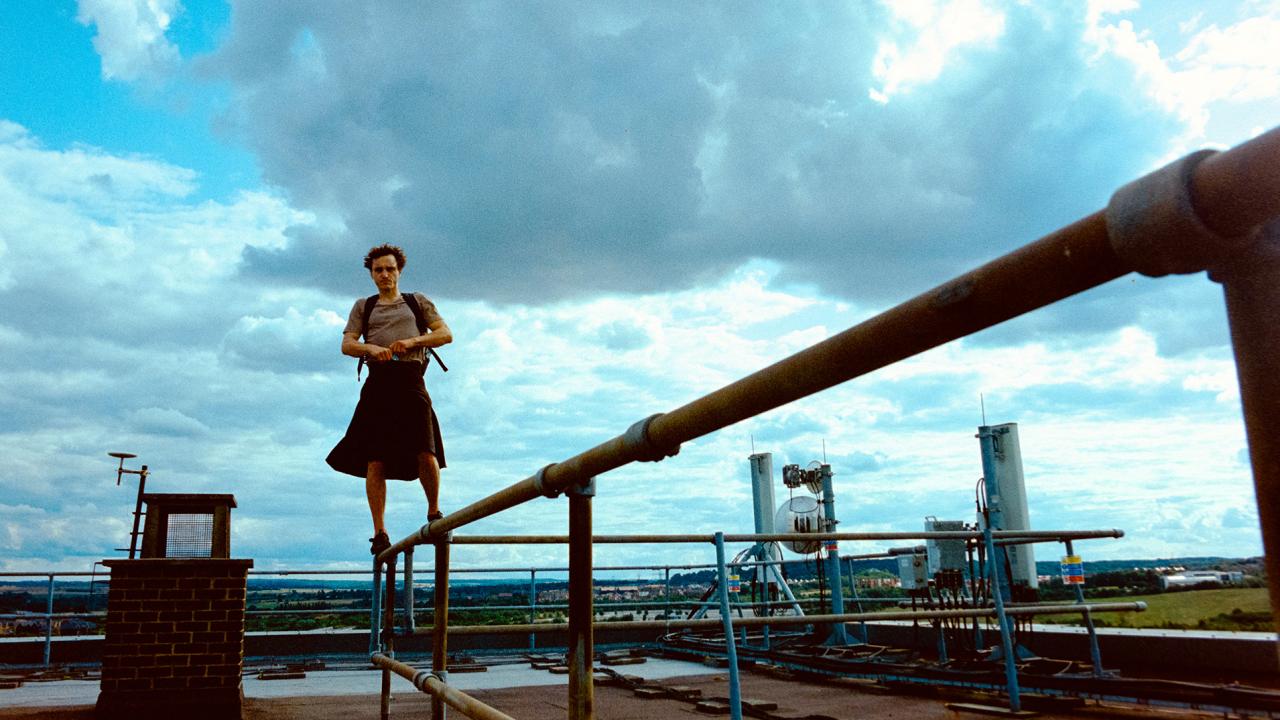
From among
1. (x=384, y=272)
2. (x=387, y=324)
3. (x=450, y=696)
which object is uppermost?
(x=384, y=272)

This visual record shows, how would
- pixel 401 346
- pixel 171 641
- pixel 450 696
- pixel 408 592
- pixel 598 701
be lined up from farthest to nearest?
pixel 598 701
pixel 171 641
pixel 401 346
pixel 408 592
pixel 450 696

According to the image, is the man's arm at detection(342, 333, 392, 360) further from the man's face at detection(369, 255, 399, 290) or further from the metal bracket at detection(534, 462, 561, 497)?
the metal bracket at detection(534, 462, 561, 497)

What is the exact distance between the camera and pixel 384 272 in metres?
4.22

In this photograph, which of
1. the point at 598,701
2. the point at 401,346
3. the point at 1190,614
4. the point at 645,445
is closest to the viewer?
the point at 645,445

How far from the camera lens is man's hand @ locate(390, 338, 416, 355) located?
3.92m

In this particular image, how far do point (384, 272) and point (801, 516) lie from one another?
26.6ft

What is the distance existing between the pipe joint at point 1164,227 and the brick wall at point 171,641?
621cm

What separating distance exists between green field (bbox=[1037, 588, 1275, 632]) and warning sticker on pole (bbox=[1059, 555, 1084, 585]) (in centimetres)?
16

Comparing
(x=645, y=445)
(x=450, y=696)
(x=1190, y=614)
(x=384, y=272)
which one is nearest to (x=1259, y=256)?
(x=645, y=445)

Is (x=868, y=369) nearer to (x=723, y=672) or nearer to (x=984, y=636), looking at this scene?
(x=723, y=672)

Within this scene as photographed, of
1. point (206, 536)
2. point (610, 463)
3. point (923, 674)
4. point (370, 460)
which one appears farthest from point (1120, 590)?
point (610, 463)

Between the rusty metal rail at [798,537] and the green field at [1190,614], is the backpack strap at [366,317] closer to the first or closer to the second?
the rusty metal rail at [798,537]

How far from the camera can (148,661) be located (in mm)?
5559

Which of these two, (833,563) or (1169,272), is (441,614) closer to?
(1169,272)
